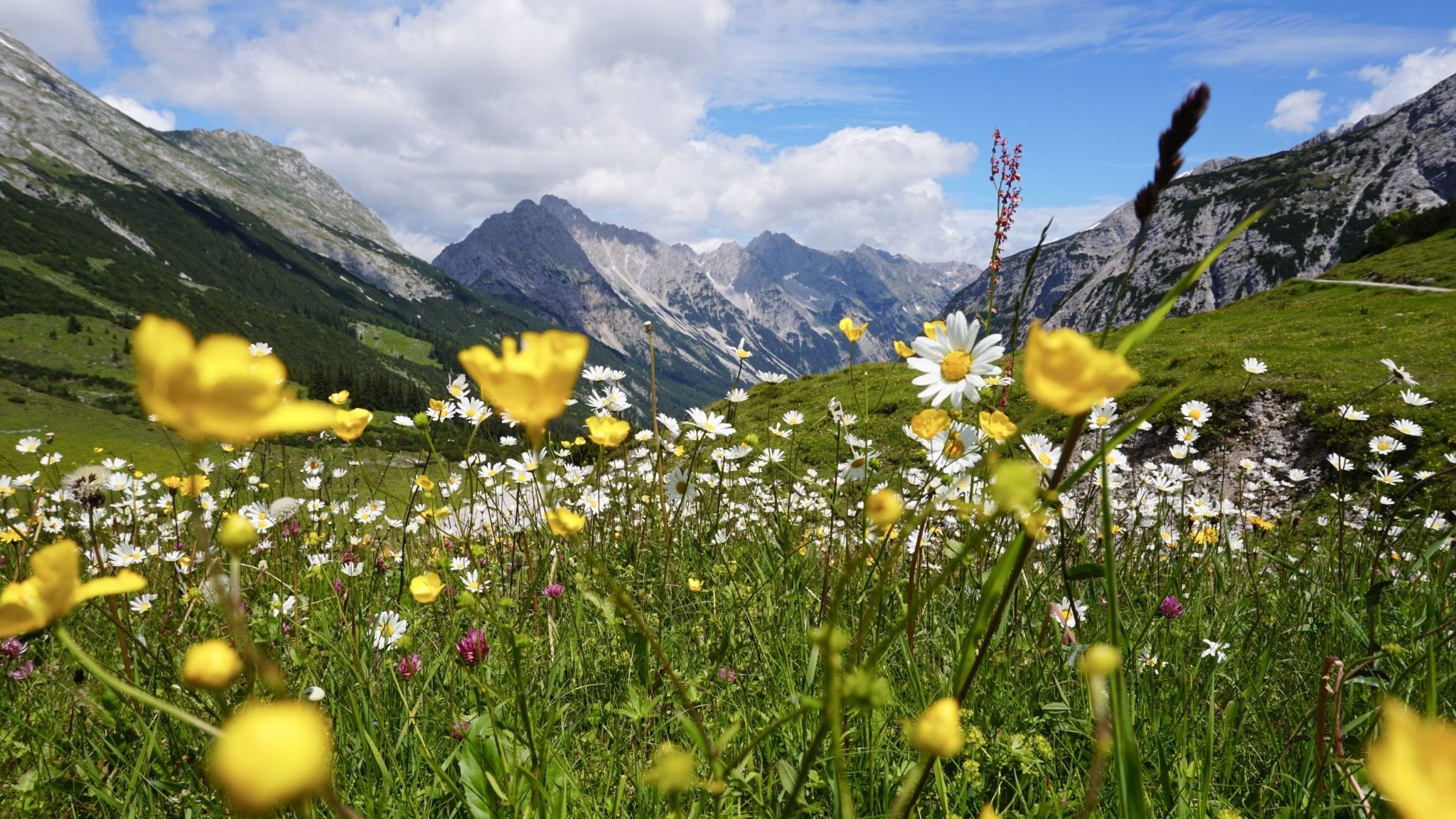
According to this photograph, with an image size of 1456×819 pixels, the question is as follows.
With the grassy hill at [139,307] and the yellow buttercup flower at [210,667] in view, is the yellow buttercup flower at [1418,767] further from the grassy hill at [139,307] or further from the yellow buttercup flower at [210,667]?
the grassy hill at [139,307]

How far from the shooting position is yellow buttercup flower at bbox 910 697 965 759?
2.58ft

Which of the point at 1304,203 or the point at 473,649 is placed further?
the point at 1304,203

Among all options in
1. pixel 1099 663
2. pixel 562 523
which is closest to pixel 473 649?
pixel 562 523

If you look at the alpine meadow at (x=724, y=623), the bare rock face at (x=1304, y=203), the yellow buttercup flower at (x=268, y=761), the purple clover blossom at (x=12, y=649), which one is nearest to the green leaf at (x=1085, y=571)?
the alpine meadow at (x=724, y=623)

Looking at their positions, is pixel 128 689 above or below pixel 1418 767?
below

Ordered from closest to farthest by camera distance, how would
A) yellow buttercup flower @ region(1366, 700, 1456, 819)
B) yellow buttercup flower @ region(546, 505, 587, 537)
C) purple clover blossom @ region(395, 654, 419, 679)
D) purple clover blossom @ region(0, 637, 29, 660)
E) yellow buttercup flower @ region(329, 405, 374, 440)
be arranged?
1. yellow buttercup flower @ region(1366, 700, 1456, 819)
2. yellow buttercup flower @ region(546, 505, 587, 537)
3. yellow buttercup flower @ region(329, 405, 374, 440)
4. purple clover blossom @ region(395, 654, 419, 679)
5. purple clover blossom @ region(0, 637, 29, 660)

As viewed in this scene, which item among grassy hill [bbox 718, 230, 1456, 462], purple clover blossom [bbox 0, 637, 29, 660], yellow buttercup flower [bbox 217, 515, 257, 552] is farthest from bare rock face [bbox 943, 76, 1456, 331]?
yellow buttercup flower [bbox 217, 515, 257, 552]

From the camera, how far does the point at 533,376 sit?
87 cm

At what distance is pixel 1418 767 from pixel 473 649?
2.16 m

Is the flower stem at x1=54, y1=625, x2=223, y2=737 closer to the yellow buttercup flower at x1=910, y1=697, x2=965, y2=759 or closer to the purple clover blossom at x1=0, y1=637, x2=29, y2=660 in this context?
the yellow buttercup flower at x1=910, y1=697, x2=965, y2=759

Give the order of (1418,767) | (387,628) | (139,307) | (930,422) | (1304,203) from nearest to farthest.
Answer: (1418,767)
(930,422)
(387,628)
(1304,203)
(139,307)

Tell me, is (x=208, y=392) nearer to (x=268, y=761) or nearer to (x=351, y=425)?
(x=268, y=761)

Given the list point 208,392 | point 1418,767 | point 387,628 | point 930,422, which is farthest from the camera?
point 387,628

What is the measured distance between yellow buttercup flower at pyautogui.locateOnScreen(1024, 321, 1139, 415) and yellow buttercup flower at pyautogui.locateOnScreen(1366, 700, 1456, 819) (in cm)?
36
